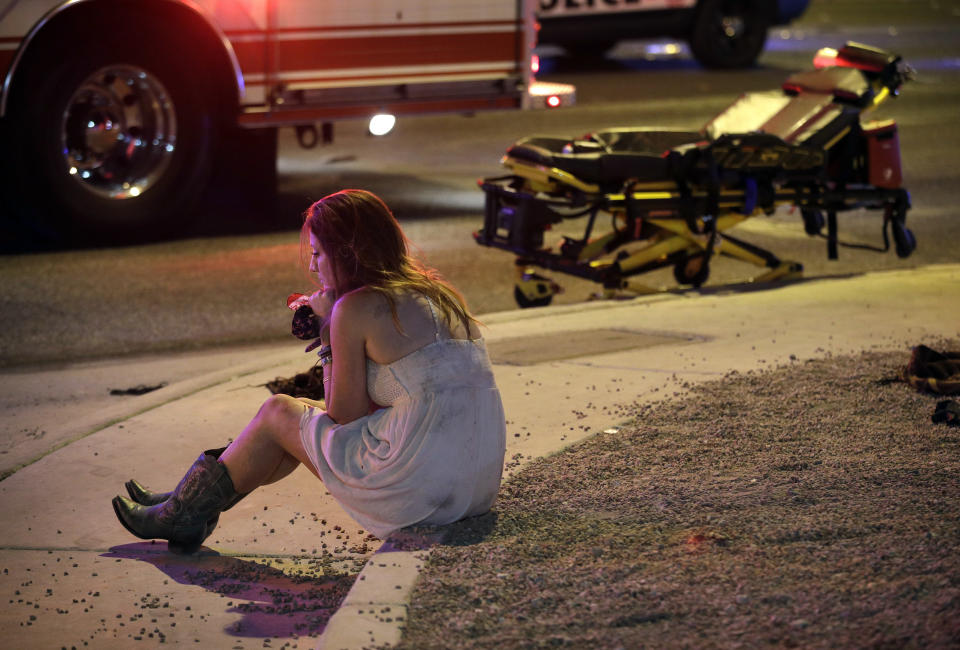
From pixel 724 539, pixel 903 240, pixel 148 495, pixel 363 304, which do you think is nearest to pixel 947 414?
pixel 724 539

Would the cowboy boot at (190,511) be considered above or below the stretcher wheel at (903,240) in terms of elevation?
below

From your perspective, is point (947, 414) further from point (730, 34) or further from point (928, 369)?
point (730, 34)

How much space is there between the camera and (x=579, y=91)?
17859 millimetres

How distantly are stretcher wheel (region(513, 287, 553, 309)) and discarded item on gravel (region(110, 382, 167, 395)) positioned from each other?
2.19 metres

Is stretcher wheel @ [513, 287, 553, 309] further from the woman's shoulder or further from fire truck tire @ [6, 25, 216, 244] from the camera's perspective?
the woman's shoulder

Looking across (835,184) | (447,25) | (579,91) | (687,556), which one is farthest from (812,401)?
(579,91)

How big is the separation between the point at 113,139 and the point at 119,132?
77mm

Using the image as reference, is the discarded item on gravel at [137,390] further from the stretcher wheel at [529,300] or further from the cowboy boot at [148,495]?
the stretcher wheel at [529,300]

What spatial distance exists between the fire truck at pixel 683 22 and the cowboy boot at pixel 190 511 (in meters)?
14.7

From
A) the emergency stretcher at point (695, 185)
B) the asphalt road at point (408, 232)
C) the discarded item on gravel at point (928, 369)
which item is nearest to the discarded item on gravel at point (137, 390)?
the asphalt road at point (408, 232)

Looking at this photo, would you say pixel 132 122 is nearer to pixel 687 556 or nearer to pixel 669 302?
pixel 669 302

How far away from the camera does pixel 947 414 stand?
535cm

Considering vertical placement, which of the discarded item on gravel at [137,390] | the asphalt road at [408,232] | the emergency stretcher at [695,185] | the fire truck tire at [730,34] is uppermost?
the fire truck tire at [730,34]

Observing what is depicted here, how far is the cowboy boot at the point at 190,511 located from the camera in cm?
454
